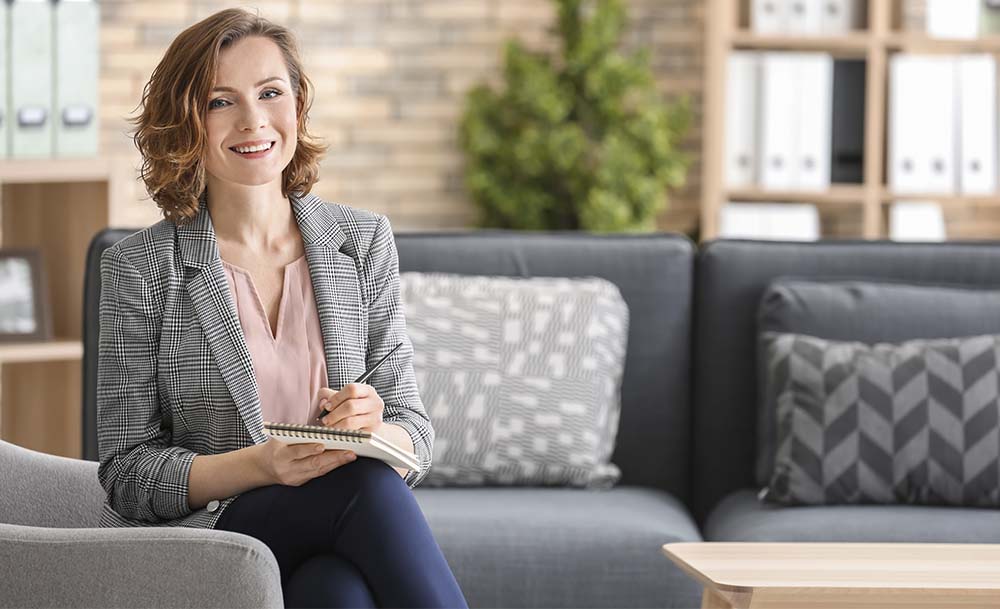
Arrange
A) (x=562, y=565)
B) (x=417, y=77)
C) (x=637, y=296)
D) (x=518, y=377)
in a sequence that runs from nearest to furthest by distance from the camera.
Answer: (x=562, y=565) → (x=518, y=377) → (x=637, y=296) → (x=417, y=77)

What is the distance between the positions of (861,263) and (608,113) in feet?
5.59

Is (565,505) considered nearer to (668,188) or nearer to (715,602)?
(715,602)

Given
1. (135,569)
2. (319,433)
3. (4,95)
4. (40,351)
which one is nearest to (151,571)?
(135,569)

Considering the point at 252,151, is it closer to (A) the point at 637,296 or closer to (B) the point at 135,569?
(B) the point at 135,569

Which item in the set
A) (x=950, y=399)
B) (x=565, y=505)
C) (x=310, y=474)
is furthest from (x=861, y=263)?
(x=310, y=474)

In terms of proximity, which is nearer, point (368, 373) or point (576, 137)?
point (368, 373)

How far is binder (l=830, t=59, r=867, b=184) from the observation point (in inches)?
160

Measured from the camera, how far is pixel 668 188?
4559 millimetres

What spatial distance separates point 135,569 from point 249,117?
0.63 metres

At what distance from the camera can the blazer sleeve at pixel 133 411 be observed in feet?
5.75

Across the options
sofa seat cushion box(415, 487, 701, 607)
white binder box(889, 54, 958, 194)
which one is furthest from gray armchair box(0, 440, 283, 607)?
white binder box(889, 54, 958, 194)

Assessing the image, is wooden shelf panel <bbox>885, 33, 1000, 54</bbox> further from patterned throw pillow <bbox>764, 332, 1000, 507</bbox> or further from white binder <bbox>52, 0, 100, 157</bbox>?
white binder <bbox>52, 0, 100, 157</bbox>

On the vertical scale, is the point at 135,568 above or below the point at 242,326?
below

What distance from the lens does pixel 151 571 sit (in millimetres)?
1482
